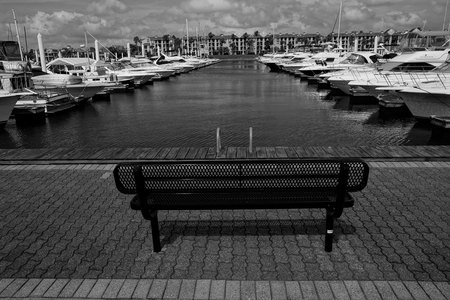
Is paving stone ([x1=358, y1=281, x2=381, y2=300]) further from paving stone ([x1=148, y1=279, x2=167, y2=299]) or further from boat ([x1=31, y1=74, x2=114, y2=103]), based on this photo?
boat ([x1=31, y1=74, x2=114, y2=103])

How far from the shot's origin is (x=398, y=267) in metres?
3.64

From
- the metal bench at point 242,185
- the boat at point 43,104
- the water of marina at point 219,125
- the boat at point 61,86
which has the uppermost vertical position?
the metal bench at point 242,185

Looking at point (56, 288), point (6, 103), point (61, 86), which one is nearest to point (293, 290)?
point (56, 288)

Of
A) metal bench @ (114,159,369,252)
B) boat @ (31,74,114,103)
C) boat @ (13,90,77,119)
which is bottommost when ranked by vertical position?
boat @ (13,90,77,119)

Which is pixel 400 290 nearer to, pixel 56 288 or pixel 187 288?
pixel 187 288

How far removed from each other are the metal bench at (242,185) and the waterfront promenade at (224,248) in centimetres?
40

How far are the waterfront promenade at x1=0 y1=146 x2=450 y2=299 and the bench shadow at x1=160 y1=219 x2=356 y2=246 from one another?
0.01m

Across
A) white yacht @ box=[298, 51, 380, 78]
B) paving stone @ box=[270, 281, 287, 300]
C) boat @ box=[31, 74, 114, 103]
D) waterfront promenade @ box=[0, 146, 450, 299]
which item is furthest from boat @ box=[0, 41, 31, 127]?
white yacht @ box=[298, 51, 380, 78]

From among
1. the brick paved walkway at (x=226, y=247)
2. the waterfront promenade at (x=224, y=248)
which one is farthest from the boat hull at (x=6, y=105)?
the brick paved walkway at (x=226, y=247)

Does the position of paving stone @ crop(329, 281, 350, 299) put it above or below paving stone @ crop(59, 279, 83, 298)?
above

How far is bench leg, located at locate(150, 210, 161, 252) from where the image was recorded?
389 cm

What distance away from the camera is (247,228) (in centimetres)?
453

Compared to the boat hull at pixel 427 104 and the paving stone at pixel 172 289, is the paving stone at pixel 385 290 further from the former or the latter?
the boat hull at pixel 427 104

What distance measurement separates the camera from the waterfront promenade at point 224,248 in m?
3.34
